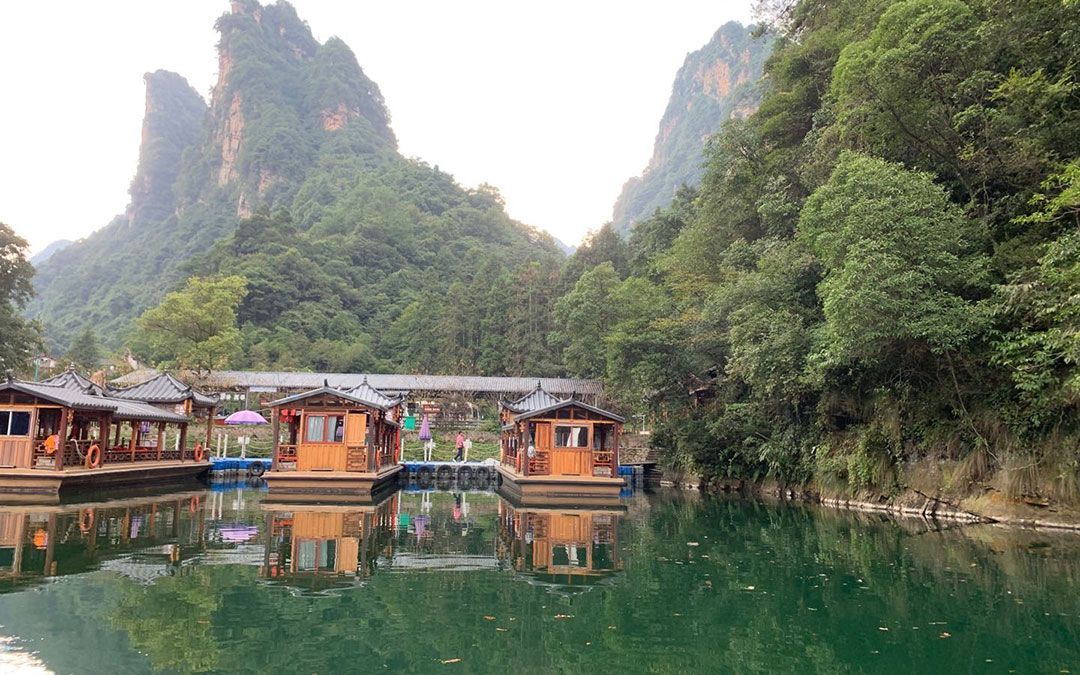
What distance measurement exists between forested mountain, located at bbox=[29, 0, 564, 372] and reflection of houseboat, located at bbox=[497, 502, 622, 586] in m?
31.2

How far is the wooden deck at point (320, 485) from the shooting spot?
17.7 metres

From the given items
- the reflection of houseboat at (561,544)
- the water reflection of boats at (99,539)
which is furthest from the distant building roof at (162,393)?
the reflection of houseboat at (561,544)

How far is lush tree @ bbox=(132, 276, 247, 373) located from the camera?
3675cm

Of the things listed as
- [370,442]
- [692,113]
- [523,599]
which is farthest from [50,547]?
[692,113]

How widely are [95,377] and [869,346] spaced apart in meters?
35.0

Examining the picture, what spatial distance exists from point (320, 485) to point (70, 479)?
219 inches

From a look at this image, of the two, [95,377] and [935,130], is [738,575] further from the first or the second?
[95,377]

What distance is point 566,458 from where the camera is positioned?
62.7ft

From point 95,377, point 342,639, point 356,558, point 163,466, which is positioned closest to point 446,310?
point 95,377

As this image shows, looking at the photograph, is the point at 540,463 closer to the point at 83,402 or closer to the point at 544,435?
the point at 544,435

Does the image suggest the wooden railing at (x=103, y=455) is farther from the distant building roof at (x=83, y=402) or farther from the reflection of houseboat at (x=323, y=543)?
the reflection of houseboat at (x=323, y=543)

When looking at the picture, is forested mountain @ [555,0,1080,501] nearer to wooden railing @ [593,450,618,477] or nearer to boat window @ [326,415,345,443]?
wooden railing @ [593,450,618,477]

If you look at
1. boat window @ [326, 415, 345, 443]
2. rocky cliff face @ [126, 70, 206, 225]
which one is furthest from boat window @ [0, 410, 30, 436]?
rocky cliff face @ [126, 70, 206, 225]

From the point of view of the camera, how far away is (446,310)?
51.2 metres
